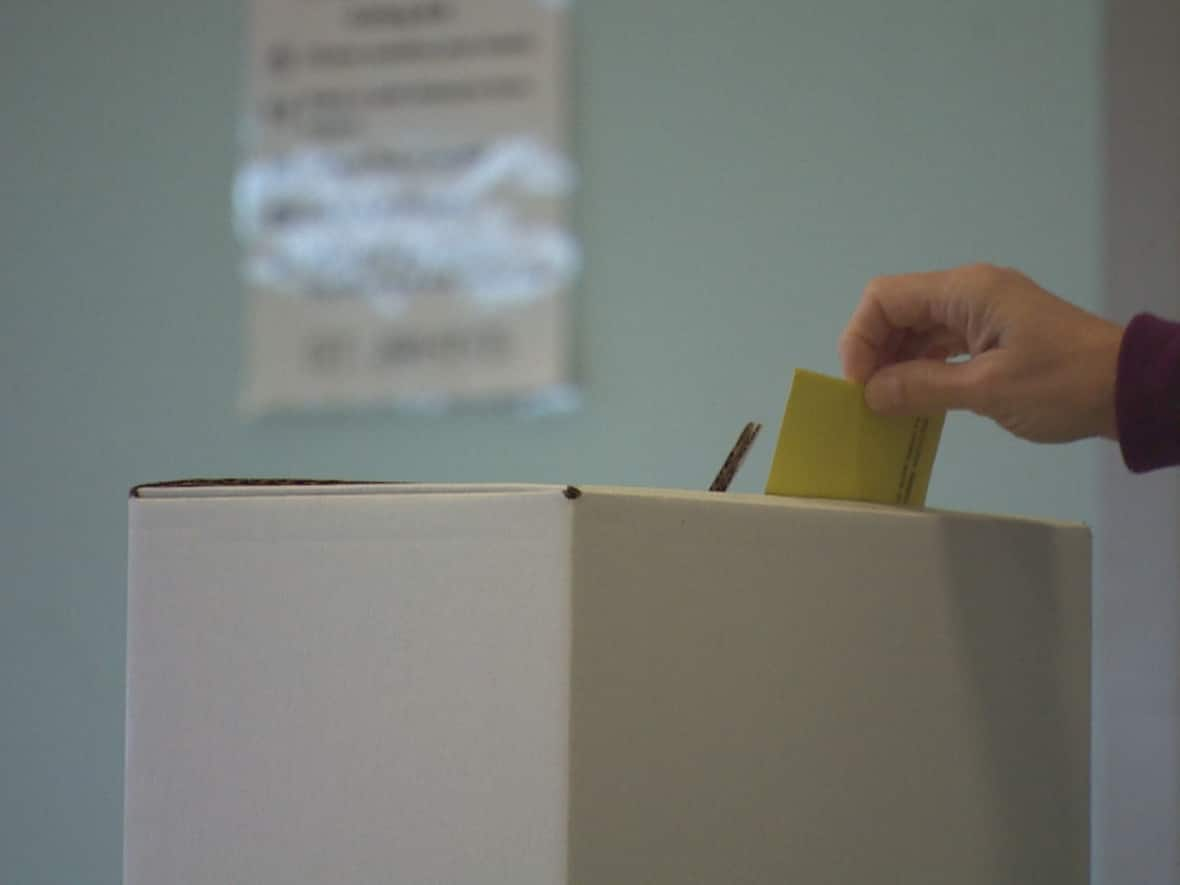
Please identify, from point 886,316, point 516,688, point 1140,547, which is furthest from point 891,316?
point 1140,547

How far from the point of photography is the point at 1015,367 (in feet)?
1.84

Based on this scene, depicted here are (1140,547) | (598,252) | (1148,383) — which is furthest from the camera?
(598,252)

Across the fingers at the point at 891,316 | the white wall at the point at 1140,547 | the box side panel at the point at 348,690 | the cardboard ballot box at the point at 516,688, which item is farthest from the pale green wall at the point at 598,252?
the box side panel at the point at 348,690

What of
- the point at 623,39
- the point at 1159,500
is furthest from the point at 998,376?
the point at 623,39

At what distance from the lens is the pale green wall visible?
108 centimetres

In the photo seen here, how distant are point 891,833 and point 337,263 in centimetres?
91

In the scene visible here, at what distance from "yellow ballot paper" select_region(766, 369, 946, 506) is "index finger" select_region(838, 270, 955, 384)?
0.12ft

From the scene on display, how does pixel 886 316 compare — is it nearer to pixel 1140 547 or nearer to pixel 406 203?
pixel 1140 547

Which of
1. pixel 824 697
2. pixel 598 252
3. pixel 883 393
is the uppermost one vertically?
pixel 598 252

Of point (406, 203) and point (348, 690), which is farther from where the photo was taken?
point (406, 203)

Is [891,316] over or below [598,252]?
below

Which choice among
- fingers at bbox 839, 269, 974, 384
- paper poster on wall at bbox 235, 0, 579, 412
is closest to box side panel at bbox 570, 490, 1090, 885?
fingers at bbox 839, 269, 974, 384

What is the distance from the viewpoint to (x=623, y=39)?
119 cm

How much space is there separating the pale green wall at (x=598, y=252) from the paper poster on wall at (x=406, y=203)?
33mm
